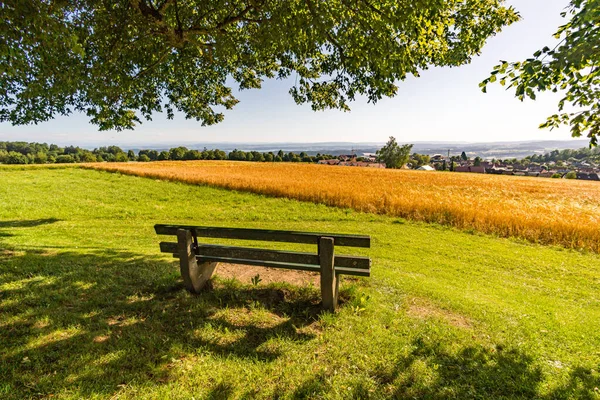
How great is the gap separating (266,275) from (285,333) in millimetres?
2114

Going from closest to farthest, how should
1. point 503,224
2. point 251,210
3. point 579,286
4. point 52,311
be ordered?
point 52,311 < point 579,286 < point 503,224 < point 251,210

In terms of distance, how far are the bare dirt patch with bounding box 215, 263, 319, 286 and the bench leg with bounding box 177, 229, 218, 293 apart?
0.82 m

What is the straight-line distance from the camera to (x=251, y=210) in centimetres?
1669

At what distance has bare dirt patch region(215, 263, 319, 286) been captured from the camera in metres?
5.52

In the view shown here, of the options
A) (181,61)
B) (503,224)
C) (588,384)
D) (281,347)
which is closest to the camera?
(588,384)

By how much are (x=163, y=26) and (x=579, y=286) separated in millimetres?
12246

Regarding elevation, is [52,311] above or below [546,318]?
above

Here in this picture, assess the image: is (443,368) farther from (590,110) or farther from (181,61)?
(181,61)

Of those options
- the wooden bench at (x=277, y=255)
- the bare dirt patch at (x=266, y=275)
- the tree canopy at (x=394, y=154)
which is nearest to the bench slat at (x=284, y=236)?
the wooden bench at (x=277, y=255)

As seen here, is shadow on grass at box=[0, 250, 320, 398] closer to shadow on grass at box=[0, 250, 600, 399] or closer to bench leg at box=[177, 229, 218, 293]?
shadow on grass at box=[0, 250, 600, 399]

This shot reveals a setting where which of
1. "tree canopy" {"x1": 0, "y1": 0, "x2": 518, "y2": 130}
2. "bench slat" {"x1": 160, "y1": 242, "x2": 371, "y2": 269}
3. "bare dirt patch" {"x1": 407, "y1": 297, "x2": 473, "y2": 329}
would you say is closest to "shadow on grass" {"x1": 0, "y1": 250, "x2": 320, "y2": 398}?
"bench slat" {"x1": 160, "y1": 242, "x2": 371, "y2": 269}

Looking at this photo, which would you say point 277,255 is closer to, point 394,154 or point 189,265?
point 189,265

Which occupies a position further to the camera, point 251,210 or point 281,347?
point 251,210

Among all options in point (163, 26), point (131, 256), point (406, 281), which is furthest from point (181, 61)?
point (406, 281)
